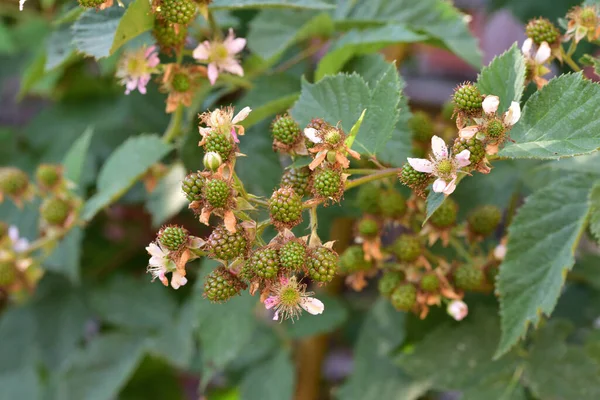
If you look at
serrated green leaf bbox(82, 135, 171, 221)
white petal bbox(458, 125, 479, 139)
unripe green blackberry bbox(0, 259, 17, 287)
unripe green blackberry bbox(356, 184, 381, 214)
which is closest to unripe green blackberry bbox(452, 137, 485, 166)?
white petal bbox(458, 125, 479, 139)

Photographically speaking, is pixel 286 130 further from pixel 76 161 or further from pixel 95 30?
pixel 76 161

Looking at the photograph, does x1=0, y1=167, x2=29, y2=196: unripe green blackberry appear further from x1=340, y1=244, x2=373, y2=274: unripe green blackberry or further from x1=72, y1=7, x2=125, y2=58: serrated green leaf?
x1=340, y1=244, x2=373, y2=274: unripe green blackberry

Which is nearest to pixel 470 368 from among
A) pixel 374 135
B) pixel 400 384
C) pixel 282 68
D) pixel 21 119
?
pixel 400 384

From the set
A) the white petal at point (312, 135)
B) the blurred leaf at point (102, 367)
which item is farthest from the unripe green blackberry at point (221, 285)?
the blurred leaf at point (102, 367)

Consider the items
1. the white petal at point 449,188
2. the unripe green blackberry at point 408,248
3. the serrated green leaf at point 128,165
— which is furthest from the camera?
the serrated green leaf at point 128,165

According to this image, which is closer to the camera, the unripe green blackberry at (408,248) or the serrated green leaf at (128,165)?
the unripe green blackberry at (408,248)

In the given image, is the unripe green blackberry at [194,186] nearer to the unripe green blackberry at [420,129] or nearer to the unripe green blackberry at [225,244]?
the unripe green blackberry at [225,244]

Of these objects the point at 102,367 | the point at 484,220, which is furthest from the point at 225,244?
the point at 102,367
